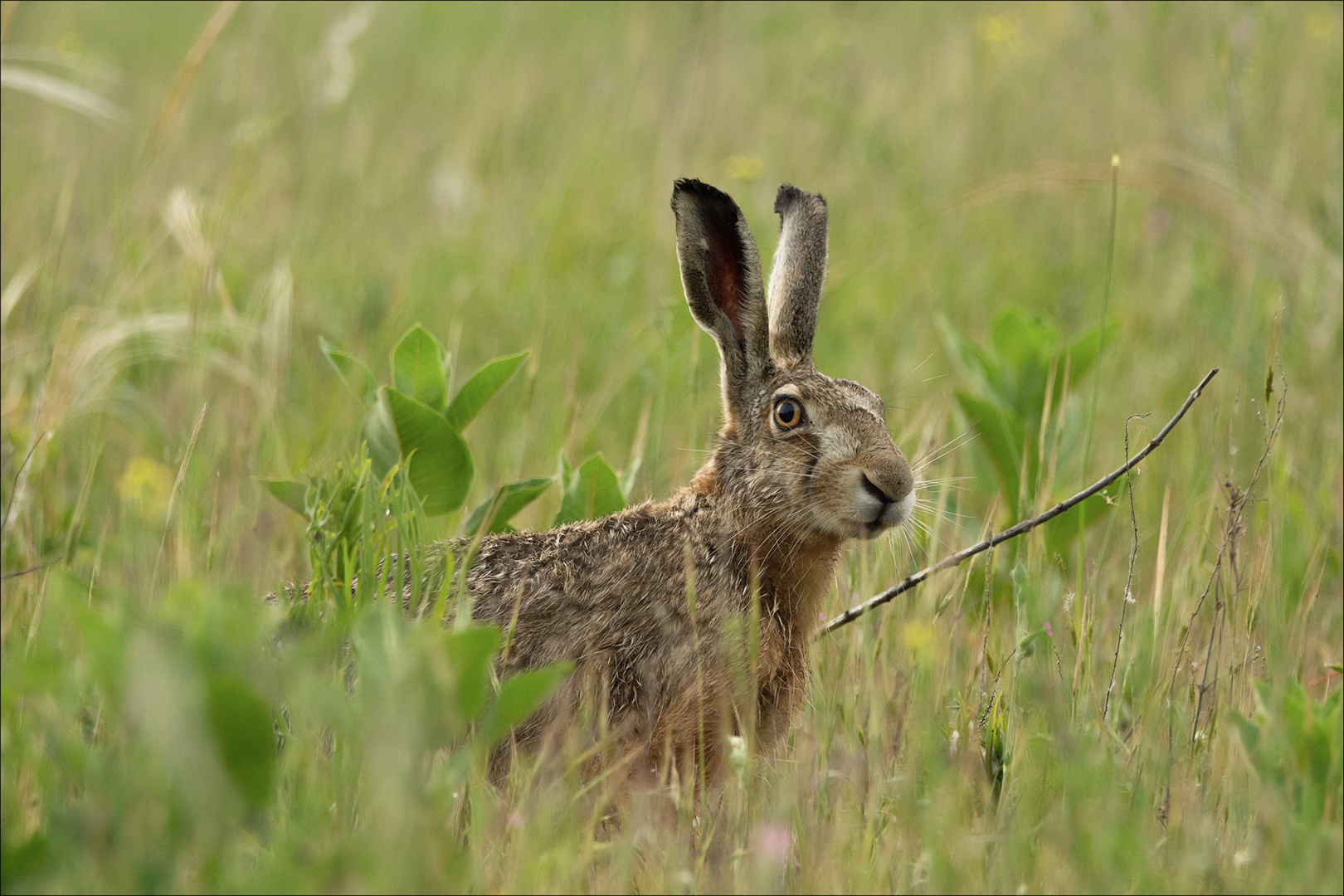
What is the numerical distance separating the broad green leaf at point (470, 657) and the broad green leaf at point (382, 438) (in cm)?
159

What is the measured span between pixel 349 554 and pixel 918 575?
150cm

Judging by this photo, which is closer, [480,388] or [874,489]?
[874,489]

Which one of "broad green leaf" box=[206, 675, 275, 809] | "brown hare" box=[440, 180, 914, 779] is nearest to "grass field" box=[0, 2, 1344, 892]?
"broad green leaf" box=[206, 675, 275, 809]

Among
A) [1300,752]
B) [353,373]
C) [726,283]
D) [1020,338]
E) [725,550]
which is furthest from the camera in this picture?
[1020,338]

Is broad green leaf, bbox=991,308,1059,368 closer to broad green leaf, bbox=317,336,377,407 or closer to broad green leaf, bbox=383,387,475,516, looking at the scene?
broad green leaf, bbox=383,387,475,516

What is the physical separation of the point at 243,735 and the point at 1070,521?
3015mm

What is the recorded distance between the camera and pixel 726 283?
172 inches

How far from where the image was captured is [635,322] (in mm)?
6555

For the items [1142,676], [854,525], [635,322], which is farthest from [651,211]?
[1142,676]

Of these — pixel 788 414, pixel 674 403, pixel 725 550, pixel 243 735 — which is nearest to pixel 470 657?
pixel 243 735

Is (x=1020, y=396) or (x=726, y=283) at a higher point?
(x=726, y=283)

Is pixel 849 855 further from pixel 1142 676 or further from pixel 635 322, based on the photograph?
pixel 635 322

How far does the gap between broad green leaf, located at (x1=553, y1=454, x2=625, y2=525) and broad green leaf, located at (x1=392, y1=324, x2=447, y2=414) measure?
48 centimetres

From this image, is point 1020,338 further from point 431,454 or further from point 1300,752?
point 1300,752
